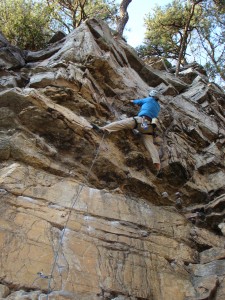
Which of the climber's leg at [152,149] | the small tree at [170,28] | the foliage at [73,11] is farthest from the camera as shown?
the small tree at [170,28]

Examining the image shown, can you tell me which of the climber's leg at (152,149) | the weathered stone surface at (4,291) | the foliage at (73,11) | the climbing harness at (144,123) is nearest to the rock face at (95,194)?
the weathered stone surface at (4,291)

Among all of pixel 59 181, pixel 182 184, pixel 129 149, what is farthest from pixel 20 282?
pixel 182 184

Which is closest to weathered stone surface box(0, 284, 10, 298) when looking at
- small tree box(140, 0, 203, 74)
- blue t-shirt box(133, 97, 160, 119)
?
blue t-shirt box(133, 97, 160, 119)

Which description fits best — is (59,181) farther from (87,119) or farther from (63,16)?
(63,16)

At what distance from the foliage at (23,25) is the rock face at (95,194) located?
3.09 m

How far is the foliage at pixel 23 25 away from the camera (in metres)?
12.8

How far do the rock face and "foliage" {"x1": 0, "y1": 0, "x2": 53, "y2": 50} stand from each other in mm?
3093

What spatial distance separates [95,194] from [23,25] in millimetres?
8973

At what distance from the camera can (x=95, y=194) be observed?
251 inches

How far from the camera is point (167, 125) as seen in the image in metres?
9.62

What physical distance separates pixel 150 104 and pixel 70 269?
4652 mm

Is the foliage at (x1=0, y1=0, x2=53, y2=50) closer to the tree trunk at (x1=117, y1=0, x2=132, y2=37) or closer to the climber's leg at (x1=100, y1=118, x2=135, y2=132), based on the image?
the tree trunk at (x1=117, y1=0, x2=132, y2=37)

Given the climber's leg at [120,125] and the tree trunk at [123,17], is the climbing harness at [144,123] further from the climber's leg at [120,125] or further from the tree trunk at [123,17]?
the tree trunk at [123,17]

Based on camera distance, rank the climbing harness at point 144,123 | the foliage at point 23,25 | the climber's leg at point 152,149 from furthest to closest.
Answer: the foliage at point 23,25, the climbing harness at point 144,123, the climber's leg at point 152,149
